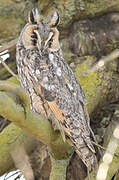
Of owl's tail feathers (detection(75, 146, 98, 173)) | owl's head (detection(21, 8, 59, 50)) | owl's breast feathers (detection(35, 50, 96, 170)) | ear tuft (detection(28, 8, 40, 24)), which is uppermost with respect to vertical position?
ear tuft (detection(28, 8, 40, 24))

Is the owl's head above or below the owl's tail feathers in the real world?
above

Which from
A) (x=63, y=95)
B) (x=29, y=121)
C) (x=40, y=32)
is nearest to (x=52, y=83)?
(x=63, y=95)

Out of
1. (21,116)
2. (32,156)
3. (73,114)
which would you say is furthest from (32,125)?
(32,156)

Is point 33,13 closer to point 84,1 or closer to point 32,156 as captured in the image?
point 84,1

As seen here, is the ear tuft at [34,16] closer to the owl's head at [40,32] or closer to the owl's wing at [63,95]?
the owl's head at [40,32]

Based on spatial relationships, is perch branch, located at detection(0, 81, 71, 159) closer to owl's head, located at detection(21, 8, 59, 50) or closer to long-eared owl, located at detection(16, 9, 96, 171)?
long-eared owl, located at detection(16, 9, 96, 171)

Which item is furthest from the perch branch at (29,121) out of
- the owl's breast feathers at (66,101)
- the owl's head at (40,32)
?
the owl's head at (40,32)

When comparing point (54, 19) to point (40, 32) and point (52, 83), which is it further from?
point (52, 83)

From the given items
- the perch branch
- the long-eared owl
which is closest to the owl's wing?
the long-eared owl
